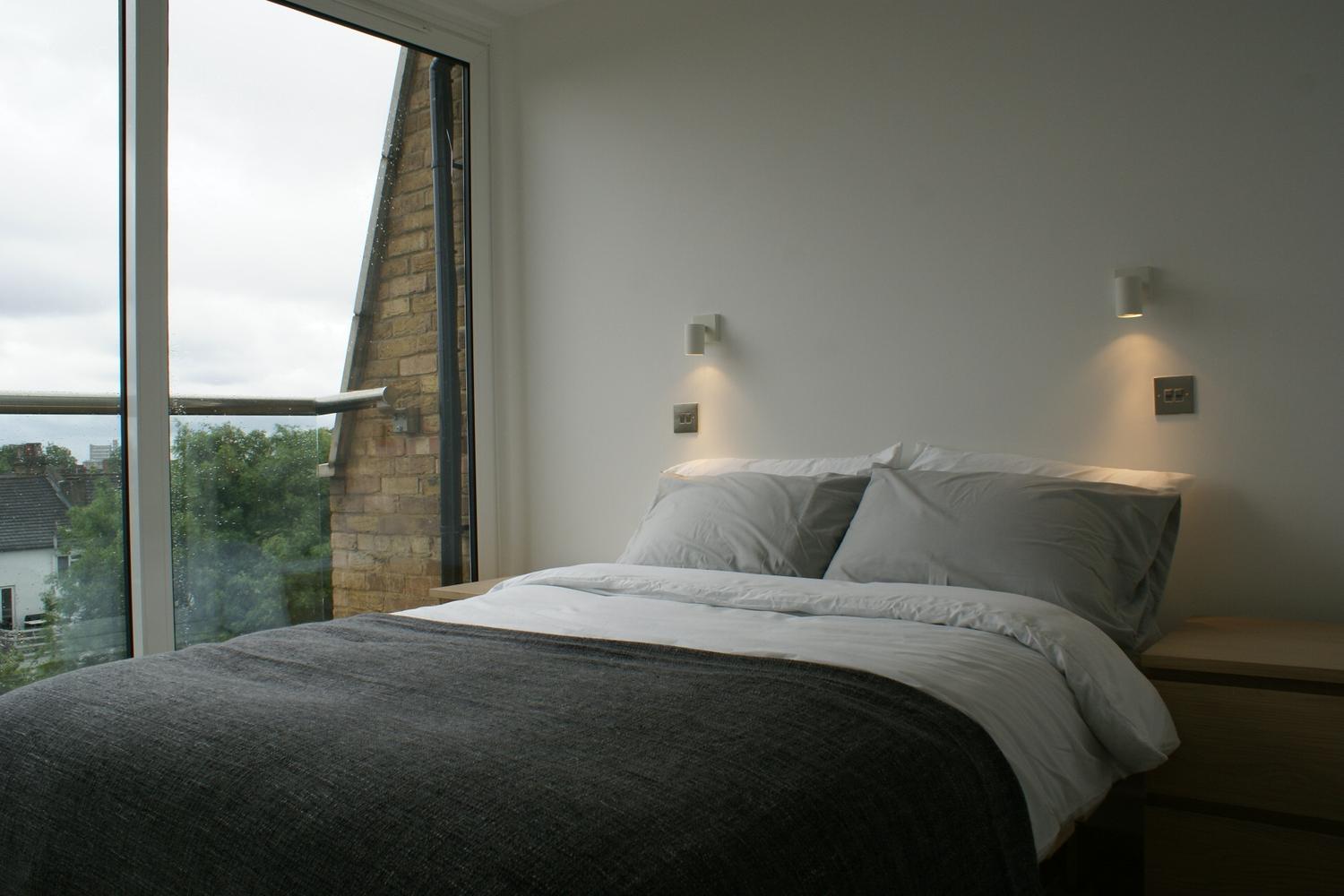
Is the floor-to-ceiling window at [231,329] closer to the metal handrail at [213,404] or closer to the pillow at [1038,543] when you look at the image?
the metal handrail at [213,404]

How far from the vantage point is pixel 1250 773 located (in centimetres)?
209

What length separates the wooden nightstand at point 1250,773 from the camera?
6.63 feet

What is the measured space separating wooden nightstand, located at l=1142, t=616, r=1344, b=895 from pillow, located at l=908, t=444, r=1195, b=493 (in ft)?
1.68

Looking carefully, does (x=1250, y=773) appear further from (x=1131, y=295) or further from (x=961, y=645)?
(x=1131, y=295)

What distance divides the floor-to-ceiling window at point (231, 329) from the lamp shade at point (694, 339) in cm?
104

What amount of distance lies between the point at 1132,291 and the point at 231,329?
266cm

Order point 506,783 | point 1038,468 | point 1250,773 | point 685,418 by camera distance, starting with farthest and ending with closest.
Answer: point 685,418, point 1038,468, point 1250,773, point 506,783

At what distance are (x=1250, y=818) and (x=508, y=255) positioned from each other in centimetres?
313

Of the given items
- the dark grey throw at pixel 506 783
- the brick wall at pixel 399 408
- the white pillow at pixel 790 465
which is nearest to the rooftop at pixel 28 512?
the brick wall at pixel 399 408

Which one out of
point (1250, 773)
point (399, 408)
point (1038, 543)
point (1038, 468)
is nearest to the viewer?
point (1250, 773)

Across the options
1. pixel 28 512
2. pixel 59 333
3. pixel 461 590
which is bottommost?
pixel 461 590

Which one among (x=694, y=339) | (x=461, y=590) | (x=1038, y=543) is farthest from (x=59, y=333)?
(x=1038, y=543)

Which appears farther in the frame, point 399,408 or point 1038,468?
point 399,408

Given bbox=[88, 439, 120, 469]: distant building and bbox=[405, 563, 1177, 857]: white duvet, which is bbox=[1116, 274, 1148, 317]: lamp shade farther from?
bbox=[88, 439, 120, 469]: distant building
